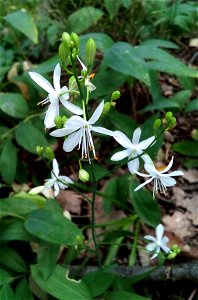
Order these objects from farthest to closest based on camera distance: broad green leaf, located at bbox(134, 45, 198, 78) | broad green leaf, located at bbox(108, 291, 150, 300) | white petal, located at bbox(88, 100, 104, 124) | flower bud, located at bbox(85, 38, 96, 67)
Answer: broad green leaf, located at bbox(134, 45, 198, 78) → broad green leaf, located at bbox(108, 291, 150, 300) → flower bud, located at bbox(85, 38, 96, 67) → white petal, located at bbox(88, 100, 104, 124)

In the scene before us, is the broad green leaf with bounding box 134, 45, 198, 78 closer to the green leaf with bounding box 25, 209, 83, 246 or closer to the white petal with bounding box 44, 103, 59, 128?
the green leaf with bounding box 25, 209, 83, 246

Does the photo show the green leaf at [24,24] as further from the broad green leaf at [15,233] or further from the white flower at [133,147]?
the white flower at [133,147]

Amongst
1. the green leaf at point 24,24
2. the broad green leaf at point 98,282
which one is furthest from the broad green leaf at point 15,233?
the green leaf at point 24,24

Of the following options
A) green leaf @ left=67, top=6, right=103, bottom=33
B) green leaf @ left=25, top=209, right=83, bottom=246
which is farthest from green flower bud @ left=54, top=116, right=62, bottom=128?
green leaf @ left=67, top=6, right=103, bottom=33

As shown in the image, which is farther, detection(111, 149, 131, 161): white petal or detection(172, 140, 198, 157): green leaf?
detection(172, 140, 198, 157): green leaf

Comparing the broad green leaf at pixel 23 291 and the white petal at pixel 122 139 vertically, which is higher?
the white petal at pixel 122 139

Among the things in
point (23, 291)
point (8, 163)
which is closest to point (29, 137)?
point (8, 163)
